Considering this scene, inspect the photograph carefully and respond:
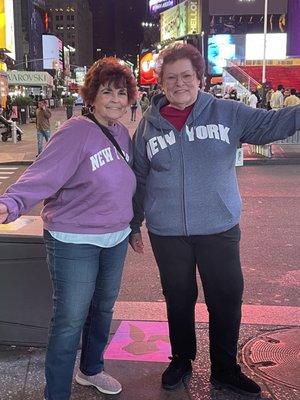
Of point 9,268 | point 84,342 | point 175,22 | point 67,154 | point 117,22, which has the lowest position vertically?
point 84,342

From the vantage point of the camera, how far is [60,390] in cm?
272

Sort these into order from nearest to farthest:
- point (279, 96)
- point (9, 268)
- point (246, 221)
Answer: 1. point (9, 268)
2. point (246, 221)
3. point (279, 96)

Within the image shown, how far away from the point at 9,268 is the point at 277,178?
925 centimetres

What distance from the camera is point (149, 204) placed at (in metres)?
3.02

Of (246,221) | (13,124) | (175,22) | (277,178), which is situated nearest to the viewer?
(246,221)

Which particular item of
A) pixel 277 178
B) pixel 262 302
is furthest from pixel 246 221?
pixel 277 178

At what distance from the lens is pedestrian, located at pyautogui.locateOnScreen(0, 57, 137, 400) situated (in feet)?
8.39

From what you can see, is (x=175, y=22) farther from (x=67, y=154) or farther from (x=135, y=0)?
(x=135, y=0)

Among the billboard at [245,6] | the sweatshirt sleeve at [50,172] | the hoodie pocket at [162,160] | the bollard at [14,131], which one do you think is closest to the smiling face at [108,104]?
the sweatshirt sleeve at [50,172]

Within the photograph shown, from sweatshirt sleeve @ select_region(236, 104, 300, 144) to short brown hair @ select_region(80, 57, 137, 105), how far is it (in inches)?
25.8

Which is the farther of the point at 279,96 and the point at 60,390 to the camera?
the point at 279,96

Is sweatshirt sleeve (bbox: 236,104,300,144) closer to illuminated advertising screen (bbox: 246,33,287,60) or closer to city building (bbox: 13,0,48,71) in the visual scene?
illuminated advertising screen (bbox: 246,33,287,60)

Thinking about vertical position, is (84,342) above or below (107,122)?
below

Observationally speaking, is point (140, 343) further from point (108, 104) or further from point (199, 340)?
point (108, 104)
